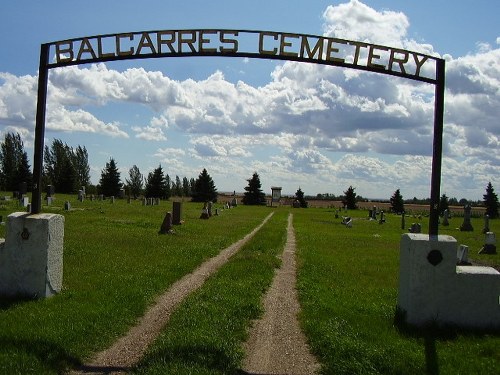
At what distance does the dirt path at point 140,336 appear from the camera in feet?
18.7

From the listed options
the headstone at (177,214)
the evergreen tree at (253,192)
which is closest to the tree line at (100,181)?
the evergreen tree at (253,192)

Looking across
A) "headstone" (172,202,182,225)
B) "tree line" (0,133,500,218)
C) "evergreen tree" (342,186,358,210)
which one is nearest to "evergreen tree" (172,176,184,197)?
"tree line" (0,133,500,218)

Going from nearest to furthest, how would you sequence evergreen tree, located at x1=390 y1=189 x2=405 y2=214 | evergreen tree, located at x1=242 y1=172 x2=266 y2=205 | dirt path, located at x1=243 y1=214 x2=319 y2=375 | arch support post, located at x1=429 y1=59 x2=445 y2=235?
dirt path, located at x1=243 y1=214 x2=319 y2=375 → arch support post, located at x1=429 y1=59 x2=445 y2=235 → evergreen tree, located at x1=390 y1=189 x2=405 y2=214 → evergreen tree, located at x1=242 y1=172 x2=266 y2=205

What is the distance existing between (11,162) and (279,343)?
299 feet

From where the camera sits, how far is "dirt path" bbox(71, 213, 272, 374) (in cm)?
569

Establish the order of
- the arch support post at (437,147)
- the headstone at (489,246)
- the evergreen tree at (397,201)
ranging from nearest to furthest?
the arch support post at (437,147) < the headstone at (489,246) < the evergreen tree at (397,201)

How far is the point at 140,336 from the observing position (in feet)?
22.6

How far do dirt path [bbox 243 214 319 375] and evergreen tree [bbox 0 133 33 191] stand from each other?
73454 millimetres

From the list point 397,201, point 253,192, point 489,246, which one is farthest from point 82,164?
point 489,246

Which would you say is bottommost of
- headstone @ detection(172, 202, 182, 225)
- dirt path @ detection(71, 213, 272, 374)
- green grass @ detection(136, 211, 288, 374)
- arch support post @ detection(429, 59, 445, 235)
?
dirt path @ detection(71, 213, 272, 374)

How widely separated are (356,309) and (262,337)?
2.35 m

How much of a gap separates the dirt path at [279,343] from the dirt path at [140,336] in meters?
1.39

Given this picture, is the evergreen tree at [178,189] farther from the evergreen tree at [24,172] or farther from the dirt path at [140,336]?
the dirt path at [140,336]

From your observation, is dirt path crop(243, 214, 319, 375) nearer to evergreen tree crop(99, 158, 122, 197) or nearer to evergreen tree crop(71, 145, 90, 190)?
evergreen tree crop(99, 158, 122, 197)
